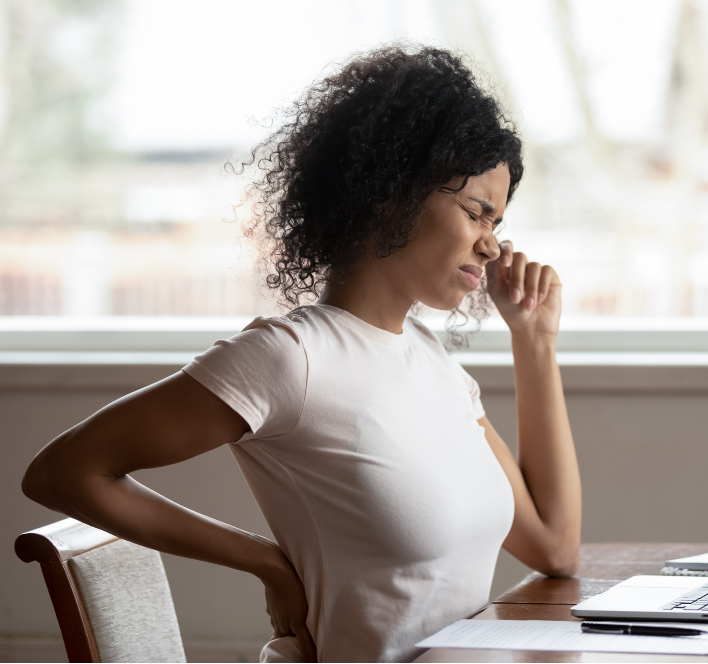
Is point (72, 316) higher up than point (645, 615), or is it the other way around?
point (72, 316)

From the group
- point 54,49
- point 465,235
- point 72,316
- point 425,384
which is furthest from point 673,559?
point 54,49

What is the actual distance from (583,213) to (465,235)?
52.5 inches

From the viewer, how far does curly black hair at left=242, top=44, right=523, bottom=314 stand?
993mm

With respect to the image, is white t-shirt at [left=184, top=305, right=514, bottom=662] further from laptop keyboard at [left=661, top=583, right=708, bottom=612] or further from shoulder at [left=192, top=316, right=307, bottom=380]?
laptop keyboard at [left=661, top=583, right=708, bottom=612]

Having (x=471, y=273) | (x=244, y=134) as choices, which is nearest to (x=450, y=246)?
(x=471, y=273)

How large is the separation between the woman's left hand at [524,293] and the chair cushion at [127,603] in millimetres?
664

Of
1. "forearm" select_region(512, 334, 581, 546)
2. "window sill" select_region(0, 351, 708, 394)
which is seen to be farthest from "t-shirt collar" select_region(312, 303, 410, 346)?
"window sill" select_region(0, 351, 708, 394)

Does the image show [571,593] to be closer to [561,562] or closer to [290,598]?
[561,562]

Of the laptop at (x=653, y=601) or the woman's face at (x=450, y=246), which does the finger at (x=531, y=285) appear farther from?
the laptop at (x=653, y=601)

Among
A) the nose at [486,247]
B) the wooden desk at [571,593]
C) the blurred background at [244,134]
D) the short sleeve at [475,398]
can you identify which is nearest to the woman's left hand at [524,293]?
the short sleeve at [475,398]

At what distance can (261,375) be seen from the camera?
34.0 inches

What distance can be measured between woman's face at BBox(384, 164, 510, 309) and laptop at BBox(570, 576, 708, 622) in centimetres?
41

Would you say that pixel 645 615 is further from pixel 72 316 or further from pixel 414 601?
pixel 72 316

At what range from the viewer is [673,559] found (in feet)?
4.16
